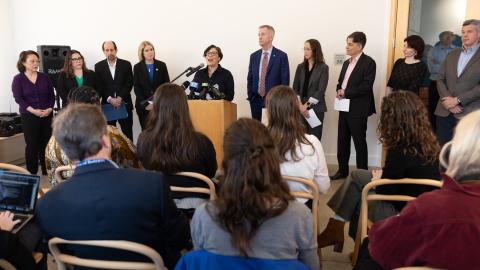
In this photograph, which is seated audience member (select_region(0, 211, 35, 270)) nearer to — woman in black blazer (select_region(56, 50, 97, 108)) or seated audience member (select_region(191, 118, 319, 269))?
seated audience member (select_region(191, 118, 319, 269))

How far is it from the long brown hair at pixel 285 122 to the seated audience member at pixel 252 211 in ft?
3.01

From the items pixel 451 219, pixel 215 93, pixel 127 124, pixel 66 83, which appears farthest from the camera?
pixel 127 124

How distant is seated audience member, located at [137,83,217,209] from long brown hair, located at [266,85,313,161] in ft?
1.30

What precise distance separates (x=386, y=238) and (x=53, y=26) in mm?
5852

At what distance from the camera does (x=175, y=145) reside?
2.07 metres

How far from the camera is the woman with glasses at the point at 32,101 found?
4.42 metres

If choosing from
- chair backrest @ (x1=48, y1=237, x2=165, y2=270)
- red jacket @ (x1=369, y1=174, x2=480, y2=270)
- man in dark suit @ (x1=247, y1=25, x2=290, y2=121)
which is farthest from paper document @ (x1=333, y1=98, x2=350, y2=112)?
chair backrest @ (x1=48, y1=237, x2=165, y2=270)

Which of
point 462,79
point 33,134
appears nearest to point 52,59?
point 33,134

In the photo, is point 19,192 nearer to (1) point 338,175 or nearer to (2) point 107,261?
(2) point 107,261

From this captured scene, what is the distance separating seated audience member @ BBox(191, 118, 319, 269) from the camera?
115cm

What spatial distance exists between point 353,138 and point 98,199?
348 cm

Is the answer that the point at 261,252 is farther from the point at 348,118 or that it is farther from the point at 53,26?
the point at 53,26

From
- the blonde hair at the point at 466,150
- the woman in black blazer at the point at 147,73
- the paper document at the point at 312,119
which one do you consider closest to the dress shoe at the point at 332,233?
the blonde hair at the point at 466,150

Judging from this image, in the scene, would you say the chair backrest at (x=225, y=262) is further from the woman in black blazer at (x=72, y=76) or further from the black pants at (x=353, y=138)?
the woman in black blazer at (x=72, y=76)
